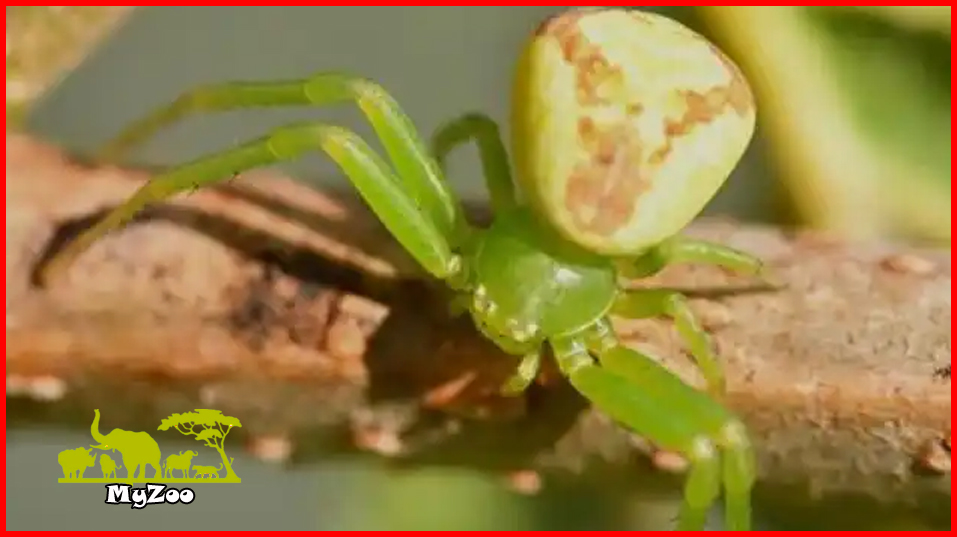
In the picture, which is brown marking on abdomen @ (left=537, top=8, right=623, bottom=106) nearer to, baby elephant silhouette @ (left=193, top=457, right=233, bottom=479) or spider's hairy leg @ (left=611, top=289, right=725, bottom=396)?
spider's hairy leg @ (left=611, top=289, right=725, bottom=396)

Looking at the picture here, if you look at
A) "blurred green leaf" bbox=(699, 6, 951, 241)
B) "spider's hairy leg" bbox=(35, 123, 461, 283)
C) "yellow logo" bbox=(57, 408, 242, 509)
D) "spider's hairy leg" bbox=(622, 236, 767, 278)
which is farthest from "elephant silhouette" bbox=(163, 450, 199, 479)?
"blurred green leaf" bbox=(699, 6, 951, 241)

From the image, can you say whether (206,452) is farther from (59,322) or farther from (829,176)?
(829,176)

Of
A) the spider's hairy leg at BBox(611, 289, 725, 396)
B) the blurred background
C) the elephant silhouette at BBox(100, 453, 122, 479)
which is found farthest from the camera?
the blurred background

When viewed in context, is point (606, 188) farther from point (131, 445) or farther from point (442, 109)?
point (442, 109)

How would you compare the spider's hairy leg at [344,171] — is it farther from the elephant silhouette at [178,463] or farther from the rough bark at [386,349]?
the elephant silhouette at [178,463]

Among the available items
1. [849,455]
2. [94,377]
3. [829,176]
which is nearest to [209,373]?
[94,377]
